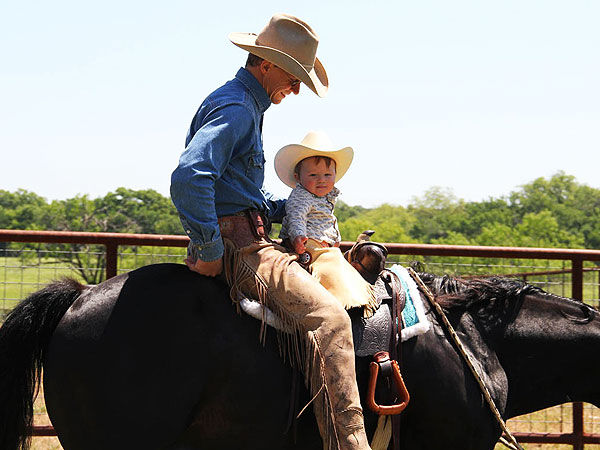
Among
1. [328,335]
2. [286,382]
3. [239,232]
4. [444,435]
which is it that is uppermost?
[239,232]

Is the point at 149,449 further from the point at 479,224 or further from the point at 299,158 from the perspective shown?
the point at 479,224

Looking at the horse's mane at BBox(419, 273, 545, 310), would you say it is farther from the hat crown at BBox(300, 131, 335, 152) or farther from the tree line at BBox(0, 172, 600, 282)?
the tree line at BBox(0, 172, 600, 282)

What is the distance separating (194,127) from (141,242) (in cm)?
231

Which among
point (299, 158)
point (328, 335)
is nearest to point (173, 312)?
point (328, 335)

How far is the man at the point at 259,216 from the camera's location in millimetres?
2932

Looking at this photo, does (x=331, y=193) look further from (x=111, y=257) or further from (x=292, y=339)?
(x=111, y=257)

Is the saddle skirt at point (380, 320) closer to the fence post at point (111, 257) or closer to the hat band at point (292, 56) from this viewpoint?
the hat band at point (292, 56)

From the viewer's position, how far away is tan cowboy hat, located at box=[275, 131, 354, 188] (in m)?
3.46

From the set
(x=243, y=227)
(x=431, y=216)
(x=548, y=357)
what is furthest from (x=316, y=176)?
(x=431, y=216)

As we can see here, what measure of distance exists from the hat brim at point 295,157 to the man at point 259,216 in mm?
193

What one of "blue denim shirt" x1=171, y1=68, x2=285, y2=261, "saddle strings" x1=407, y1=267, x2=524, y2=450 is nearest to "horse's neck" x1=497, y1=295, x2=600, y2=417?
"saddle strings" x1=407, y1=267, x2=524, y2=450

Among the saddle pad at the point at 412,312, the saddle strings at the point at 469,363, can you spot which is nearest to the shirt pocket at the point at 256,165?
the saddle pad at the point at 412,312

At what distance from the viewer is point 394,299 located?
11.0ft

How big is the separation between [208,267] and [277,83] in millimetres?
921
